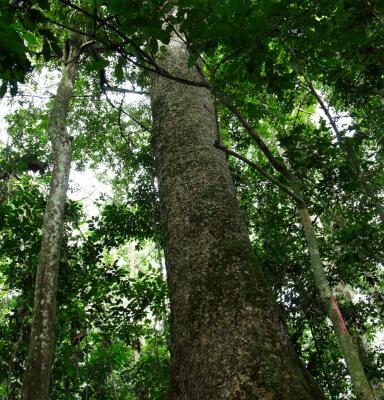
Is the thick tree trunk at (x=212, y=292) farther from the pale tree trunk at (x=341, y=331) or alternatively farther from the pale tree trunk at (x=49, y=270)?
the pale tree trunk at (x=49, y=270)

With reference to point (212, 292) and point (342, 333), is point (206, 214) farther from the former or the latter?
point (342, 333)

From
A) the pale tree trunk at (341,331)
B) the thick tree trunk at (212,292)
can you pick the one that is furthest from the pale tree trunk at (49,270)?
the pale tree trunk at (341,331)

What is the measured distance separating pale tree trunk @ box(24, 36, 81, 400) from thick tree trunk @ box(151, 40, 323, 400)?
60.9 inches

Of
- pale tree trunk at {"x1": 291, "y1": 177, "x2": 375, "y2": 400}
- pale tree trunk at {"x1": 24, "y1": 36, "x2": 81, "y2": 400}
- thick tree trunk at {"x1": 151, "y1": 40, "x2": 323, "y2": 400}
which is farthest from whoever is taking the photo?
pale tree trunk at {"x1": 24, "y1": 36, "x2": 81, "y2": 400}

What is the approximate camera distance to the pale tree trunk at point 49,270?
9.39 ft

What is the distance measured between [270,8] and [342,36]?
366 mm

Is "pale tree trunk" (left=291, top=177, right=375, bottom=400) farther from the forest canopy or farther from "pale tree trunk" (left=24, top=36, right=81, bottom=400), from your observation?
"pale tree trunk" (left=24, top=36, right=81, bottom=400)

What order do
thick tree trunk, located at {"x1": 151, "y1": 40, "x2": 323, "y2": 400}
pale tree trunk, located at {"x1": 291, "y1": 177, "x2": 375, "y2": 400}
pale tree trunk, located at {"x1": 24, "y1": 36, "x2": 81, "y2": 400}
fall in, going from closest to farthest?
pale tree trunk, located at {"x1": 291, "y1": 177, "x2": 375, "y2": 400}, thick tree trunk, located at {"x1": 151, "y1": 40, "x2": 323, "y2": 400}, pale tree trunk, located at {"x1": 24, "y1": 36, "x2": 81, "y2": 400}

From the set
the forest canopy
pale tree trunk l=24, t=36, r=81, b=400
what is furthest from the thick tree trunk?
pale tree trunk l=24, t=36, r=81, b=400

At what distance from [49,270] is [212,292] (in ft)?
7.30

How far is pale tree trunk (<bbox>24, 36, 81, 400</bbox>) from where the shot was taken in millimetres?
2863

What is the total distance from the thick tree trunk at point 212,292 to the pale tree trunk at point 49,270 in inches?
60.9

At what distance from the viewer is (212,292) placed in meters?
1.78

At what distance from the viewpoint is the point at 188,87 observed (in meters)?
3.09
